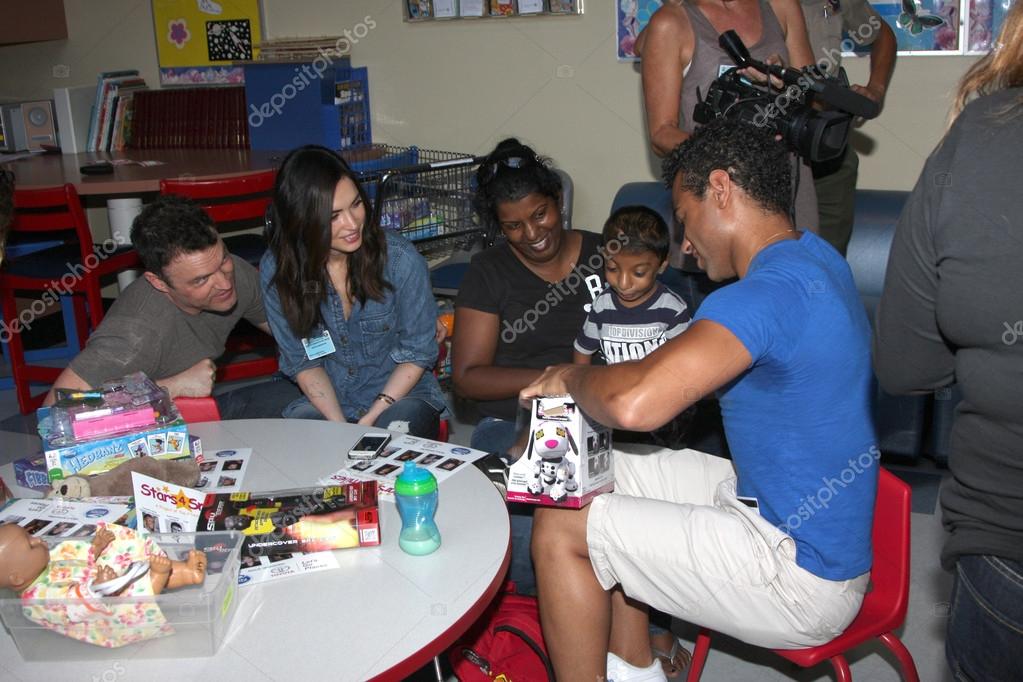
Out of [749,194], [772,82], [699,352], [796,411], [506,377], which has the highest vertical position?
[772,82]

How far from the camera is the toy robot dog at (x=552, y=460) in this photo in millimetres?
1810

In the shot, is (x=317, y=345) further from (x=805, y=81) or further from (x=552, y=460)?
(x=805, y=81)

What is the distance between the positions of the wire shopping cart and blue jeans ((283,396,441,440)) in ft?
4.21

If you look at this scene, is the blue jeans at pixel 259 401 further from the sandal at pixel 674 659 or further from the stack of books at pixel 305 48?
the stack of books at pixel 305 48

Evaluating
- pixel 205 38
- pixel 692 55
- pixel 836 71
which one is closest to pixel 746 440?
pixel 692 55

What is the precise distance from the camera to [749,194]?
1.76 m

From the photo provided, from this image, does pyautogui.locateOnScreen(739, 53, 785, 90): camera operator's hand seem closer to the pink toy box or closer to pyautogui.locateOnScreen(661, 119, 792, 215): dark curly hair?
pyautogui.locateOnScreen(661, 119, 792, 215): dark curly hair

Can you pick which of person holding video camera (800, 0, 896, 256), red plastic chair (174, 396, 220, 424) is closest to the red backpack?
red plastic chair (174, 396, 220, 424)

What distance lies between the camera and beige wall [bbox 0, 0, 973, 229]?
3.68m

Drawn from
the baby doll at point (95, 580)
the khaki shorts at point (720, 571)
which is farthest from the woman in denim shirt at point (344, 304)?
the baby doll at point (95, 580)

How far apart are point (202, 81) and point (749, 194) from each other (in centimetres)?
412

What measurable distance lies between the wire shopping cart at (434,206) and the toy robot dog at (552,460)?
6.97 feet

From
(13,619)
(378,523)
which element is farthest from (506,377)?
(13,619)

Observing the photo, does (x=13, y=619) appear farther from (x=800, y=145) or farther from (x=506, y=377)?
(x=800, y=145)
